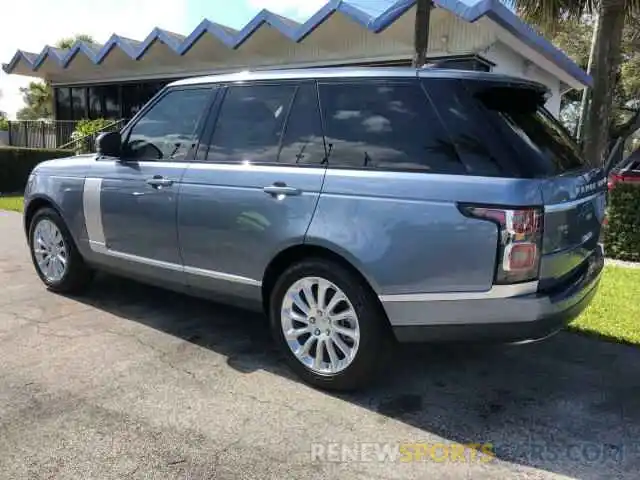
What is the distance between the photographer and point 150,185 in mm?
4246

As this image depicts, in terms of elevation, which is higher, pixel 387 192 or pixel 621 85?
pixel 621 85

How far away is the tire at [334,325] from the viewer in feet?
10.7

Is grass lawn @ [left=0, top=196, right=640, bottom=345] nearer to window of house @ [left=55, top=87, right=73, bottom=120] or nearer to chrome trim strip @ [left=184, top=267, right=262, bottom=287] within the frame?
chrome trim strip @ [left=184, top=267, right=262, bottom=287]

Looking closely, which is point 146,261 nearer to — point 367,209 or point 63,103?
point 367,209

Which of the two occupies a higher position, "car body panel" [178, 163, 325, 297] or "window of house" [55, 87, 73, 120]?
"window of house" [55, 87, 73, 120]

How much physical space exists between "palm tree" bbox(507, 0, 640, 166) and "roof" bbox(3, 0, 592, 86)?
36 centimetres

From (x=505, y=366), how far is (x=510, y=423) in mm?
817

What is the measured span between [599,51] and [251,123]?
300 inches

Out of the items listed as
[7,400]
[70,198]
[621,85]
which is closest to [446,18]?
[70,198]

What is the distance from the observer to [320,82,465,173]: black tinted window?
3.11 m

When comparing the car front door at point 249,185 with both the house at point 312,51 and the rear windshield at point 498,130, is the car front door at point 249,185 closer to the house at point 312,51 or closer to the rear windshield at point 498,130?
the rear windshield at point 498,130

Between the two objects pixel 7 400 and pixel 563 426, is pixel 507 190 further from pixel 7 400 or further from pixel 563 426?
pixel 7 400

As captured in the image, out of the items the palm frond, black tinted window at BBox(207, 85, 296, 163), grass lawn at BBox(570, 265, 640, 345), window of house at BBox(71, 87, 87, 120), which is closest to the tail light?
black tinted window at BBox(207, 85, 296, 163)

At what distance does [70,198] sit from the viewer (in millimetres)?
4914
